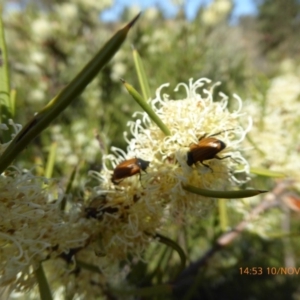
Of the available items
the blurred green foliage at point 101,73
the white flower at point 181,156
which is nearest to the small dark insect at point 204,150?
the white flower at point 181,156

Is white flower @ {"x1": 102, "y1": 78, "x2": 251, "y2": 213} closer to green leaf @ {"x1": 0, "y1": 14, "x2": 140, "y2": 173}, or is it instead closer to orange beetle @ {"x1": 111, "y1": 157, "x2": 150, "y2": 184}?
orange beetle @ {"x1": 111, "y1": 157, "x2": 150, "y2": 184}

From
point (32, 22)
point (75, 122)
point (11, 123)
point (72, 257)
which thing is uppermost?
point (32, 22)

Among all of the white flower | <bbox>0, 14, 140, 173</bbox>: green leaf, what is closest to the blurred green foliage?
the white flower

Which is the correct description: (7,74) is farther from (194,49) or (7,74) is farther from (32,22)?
(32,22)

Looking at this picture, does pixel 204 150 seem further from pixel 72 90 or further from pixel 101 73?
pixel 101 73

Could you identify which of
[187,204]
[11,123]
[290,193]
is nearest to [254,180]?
[290,193]

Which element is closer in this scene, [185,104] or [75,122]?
[185,104]
